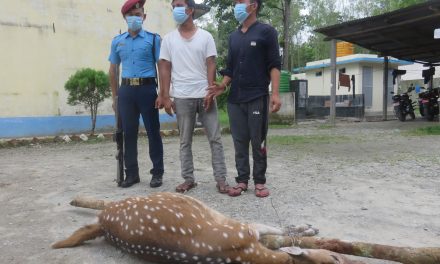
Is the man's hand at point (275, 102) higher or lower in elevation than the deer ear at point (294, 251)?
higher

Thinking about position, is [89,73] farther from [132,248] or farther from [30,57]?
[132,248]

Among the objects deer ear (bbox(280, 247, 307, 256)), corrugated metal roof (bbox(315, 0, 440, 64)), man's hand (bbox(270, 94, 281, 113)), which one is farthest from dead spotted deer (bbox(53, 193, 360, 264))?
corrugated metal roof (bbox(315, 0, 440, 64))

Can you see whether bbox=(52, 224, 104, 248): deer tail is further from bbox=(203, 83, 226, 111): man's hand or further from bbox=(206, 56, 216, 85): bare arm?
bbox=(206, 56, 216, 85): bare arm

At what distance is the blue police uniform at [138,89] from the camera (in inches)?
176

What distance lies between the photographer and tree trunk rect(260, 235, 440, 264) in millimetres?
2193

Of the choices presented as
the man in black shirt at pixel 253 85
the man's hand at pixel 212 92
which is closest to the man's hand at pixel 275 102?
the man in black shirt at pixel 253 85

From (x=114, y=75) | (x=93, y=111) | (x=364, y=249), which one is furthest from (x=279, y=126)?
(x=364, y=249)

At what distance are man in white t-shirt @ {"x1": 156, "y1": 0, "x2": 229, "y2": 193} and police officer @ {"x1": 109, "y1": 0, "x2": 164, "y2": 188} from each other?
0.23 metres

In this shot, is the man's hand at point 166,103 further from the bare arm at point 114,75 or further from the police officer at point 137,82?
the bare arm at point 114,75

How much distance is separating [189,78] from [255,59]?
2.23 feet

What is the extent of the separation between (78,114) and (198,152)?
493 cm

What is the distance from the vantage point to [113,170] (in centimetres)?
582

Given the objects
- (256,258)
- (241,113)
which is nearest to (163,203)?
(256,258)

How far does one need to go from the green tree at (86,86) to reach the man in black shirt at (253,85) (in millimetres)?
6639
